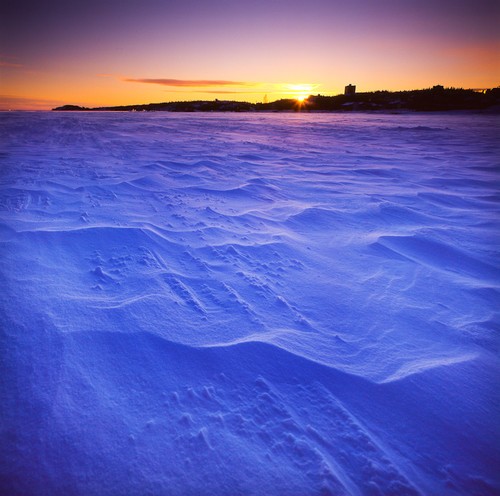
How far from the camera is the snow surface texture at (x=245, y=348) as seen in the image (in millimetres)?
803

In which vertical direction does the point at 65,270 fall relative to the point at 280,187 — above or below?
below

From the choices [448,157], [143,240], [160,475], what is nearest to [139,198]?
[143,240]

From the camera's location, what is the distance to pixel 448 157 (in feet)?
15.9

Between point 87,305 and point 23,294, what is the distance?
32cm

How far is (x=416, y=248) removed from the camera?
1908mm

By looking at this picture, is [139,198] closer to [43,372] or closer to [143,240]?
[143,240]

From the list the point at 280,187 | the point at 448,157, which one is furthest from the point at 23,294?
the point at 448,157

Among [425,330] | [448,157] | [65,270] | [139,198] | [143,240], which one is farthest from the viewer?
[448,157]

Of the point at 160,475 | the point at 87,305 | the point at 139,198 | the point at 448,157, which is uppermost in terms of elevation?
the point at 448,157

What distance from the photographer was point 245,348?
3.70ft

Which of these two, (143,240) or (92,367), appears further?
(143,240)

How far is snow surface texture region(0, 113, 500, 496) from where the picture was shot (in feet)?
2.64

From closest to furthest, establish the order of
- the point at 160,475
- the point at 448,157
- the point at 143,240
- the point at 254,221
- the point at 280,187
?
the point at 160,475
the point at 143,240
the point at 254,221
the point at 280,187
the point at 448,157

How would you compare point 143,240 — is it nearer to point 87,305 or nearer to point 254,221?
point 87,305
